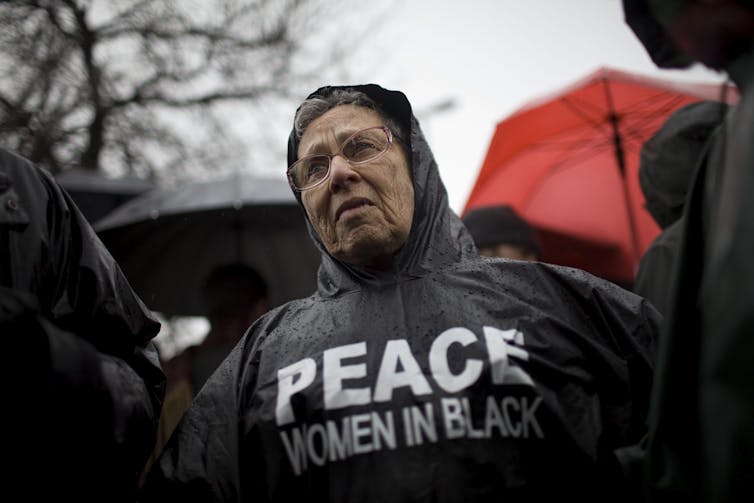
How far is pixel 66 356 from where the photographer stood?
1.57 metres

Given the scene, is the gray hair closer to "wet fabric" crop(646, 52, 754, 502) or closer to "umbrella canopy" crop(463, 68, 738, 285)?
"wet fabric" crop(646, 52, 754, 502)

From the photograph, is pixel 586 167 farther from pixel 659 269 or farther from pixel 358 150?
pixel 358 150

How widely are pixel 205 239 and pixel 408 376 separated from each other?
3.21m

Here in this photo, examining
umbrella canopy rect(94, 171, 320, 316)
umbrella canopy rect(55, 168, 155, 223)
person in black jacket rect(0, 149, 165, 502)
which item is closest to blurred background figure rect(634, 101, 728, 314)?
person in black jacket rect(0, 149, 165, 502)

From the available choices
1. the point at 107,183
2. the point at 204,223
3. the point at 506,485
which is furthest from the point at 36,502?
the point at 107,183

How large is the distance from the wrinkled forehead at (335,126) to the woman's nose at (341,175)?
9cm

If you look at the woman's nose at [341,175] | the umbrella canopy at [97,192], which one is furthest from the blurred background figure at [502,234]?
the umbrella canopy at [97,192]

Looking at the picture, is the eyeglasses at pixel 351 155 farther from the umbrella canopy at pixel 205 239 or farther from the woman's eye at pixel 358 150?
the umbrella canopy at pixel 205 239

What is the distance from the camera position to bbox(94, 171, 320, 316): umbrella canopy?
185 inches

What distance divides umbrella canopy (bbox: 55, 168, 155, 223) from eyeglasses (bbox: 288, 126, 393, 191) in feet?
10.9

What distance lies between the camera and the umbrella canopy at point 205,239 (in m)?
4.70

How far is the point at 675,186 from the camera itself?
10.5ft

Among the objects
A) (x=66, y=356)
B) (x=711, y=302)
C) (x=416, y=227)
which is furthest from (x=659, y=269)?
(x=66, y=356)

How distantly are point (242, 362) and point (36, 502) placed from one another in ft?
2.69
